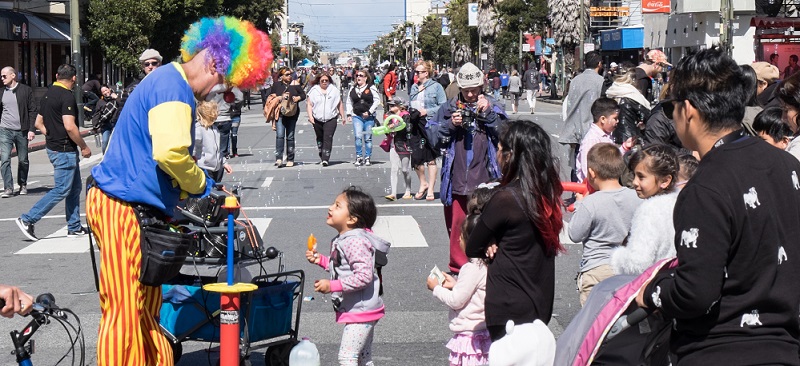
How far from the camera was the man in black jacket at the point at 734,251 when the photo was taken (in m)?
3.12

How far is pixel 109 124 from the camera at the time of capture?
19141 millimetres

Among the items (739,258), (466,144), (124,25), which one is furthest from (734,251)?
(124,25)

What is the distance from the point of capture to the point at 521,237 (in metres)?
4.91

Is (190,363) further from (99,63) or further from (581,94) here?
(99,63)

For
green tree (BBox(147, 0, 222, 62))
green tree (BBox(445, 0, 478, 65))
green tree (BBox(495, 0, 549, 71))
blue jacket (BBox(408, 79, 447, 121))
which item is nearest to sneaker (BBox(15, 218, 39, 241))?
blue jacket (BBox(408, 79, 447, 121))

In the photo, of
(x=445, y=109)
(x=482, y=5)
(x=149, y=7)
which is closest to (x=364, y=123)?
(x=445, y=109)

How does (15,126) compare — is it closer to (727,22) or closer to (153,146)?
(153,146)

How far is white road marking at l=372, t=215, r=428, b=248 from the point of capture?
36.9ft

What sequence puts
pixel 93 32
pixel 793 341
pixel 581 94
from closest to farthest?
1. pixel 793 341
2. pixel 581 94
3. pixel 93 32

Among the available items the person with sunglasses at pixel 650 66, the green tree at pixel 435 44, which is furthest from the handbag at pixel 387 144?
the green tree at pixel 435 44

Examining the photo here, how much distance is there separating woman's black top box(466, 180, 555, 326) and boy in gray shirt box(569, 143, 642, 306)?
3.54ft

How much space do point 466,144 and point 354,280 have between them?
3.21 meters

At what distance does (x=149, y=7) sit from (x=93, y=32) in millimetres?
2216

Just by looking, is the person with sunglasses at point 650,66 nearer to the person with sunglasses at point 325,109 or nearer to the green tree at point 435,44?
the person with sunglasses at point 325,109
